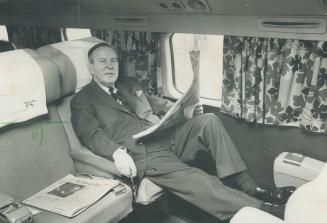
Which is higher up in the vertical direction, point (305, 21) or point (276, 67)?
point (305, 21)

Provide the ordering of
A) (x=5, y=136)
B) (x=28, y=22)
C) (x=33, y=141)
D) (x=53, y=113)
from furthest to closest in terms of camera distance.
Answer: (x=28, y=22) → (x=53, y=113) → (x=33, y=141) → (x=5, y=136)

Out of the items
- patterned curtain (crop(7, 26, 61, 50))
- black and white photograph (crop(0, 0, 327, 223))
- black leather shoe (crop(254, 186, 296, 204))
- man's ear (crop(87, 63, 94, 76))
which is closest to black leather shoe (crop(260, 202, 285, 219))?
black and white photograph (crop(0, 0, 327, 223))

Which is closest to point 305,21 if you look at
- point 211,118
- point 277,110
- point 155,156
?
point 277,110

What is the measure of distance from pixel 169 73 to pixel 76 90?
0.65m

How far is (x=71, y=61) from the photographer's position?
81.3 inches

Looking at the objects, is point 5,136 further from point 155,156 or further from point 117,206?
point 155,156

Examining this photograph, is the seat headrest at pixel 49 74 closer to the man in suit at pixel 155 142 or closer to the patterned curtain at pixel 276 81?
the man in suit at pixel 155 142

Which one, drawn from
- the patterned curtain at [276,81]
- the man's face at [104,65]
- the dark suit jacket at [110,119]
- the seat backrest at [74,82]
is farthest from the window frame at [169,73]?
the seat backrest at [74,82]

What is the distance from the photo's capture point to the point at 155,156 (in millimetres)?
2031

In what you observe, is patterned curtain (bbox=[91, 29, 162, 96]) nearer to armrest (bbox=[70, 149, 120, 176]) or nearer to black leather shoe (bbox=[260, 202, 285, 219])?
armrest (bbox=[70, 149, 120, 176])

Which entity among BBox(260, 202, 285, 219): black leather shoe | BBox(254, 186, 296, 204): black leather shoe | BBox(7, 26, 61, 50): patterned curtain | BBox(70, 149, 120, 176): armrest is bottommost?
BBox(254, 186, 296, 204): black leather shoe

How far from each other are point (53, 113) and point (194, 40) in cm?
98

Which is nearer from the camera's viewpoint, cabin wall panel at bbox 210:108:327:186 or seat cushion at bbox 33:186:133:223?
seat cushion at bbox 33:186:133:223

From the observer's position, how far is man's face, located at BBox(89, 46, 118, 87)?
6.98 feet
